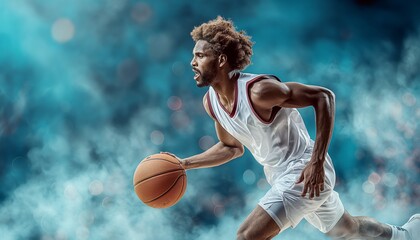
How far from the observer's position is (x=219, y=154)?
13.8 ft

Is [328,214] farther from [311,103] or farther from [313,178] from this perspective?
[311,103]

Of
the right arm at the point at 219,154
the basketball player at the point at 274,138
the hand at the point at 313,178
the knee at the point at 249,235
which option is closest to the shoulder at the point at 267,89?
the basketball player at the point at 274,138

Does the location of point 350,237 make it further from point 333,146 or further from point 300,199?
point 333,146

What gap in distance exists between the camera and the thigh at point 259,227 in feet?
10.9

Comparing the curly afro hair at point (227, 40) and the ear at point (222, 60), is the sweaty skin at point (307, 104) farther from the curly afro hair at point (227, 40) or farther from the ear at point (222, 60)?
the curly afro hair at point (227, 40)

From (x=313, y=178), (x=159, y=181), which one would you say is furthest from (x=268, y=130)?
(x=159, y=181)

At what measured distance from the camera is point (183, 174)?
4129 millimetres

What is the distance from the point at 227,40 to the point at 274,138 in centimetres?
81

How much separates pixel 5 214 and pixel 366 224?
557 cm

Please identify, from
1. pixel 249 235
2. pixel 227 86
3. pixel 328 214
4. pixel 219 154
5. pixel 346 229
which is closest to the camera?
pixel 249 235

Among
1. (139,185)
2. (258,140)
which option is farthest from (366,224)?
(139,185)

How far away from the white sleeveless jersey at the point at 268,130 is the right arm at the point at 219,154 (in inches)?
14.0

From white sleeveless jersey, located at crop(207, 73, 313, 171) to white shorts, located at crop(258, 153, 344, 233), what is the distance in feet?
0.26

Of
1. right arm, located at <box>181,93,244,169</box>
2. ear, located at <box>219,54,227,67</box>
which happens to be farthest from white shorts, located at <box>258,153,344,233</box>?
ear, located at <box>219,54,227,67</box>
